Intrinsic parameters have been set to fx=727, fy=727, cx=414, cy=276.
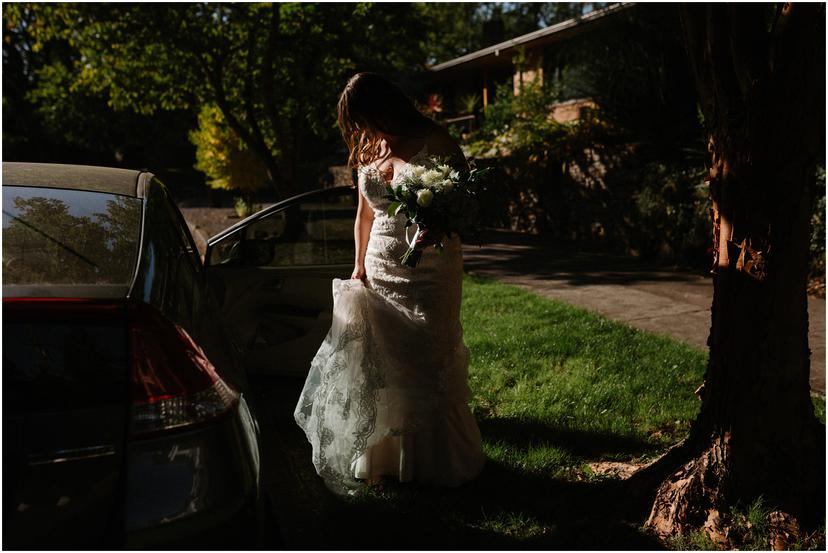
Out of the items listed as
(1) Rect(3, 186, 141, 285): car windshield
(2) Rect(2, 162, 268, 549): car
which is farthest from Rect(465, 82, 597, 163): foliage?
(2) Rect(2, 162, 268, 549): car

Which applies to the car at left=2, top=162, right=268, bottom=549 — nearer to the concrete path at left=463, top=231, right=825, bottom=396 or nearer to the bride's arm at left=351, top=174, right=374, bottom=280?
the bride's arm at left=351, top=174, right=374, bottom=280

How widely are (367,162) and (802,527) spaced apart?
2645 mm

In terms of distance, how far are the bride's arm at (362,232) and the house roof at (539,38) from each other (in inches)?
383

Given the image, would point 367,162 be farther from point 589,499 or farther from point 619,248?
point 619,248

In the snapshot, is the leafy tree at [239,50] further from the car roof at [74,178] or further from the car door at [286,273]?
the car roof at [74,178]

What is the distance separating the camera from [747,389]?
313 cm

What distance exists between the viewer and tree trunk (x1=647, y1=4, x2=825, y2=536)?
9.53 feet

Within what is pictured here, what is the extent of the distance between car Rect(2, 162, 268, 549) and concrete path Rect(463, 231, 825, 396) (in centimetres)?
473

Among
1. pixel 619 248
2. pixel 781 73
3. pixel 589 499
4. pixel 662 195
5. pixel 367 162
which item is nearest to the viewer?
pixel 781 73

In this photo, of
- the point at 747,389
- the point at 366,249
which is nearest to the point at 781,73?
the point at 747,389

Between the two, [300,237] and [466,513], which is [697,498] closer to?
[466,513]

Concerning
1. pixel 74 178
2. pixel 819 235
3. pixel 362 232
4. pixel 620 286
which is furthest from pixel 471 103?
pixel 74 178

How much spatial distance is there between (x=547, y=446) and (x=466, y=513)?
0.90m

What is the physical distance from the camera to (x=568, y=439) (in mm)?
4336
